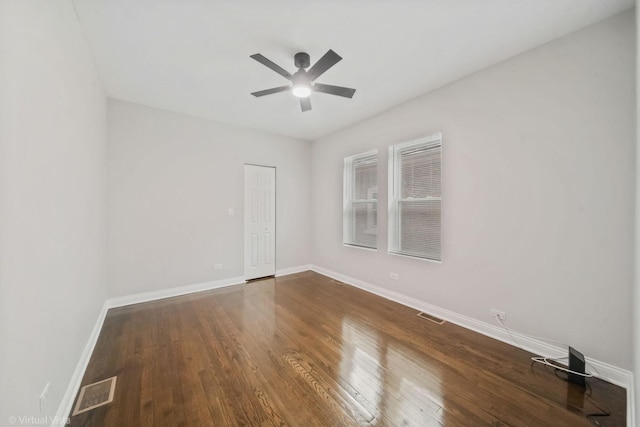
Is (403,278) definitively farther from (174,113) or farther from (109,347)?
(174,113)

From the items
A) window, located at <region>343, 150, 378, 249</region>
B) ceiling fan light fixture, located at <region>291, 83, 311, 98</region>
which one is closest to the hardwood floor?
window, located at <region>343, 150, 378, 249</region>

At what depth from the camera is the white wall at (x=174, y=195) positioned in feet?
10.8

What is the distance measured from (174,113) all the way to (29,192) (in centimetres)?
304

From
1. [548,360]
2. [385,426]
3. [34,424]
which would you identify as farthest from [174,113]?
[548,360]

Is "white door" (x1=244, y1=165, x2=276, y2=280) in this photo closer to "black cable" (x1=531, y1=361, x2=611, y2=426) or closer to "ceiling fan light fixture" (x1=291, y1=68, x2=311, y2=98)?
"ceiling fan light fixture" (x1=291, y1=68, x2=311, y2=98)

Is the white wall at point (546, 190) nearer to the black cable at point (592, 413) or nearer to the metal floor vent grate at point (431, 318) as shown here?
the metal floor vent grate at point (431, 318)

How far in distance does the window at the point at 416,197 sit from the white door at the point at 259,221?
7.46ft

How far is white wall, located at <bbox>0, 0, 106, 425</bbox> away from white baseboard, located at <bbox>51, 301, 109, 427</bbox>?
74 mm

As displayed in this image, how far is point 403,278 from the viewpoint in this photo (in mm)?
3395

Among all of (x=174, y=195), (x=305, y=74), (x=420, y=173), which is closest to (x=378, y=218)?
(x=420, y=173)

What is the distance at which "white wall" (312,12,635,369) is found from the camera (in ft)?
6.06

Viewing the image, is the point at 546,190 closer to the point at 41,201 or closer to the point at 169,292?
the point at 41,201

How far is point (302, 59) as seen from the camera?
2.26m

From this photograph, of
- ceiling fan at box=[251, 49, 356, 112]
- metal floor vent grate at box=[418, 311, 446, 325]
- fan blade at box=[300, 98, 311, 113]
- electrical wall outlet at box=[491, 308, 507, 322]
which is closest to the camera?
ceiling fan at box=[251, 49, 356, 112]
